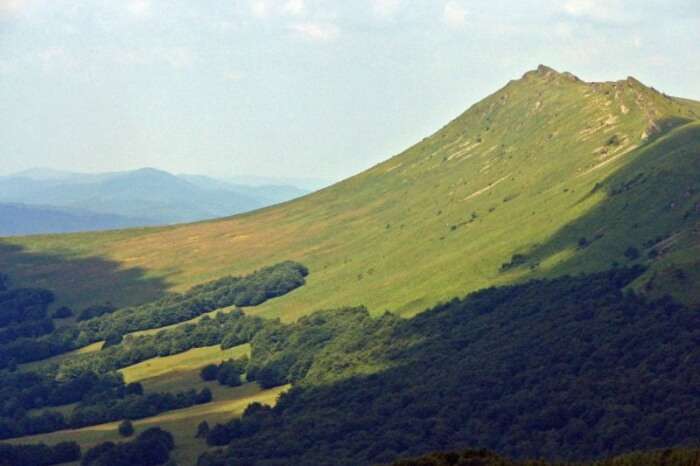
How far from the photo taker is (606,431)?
17112 cm

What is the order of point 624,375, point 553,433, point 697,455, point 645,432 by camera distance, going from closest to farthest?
point 697,455, point 645,432, point 553,433, point 624,375

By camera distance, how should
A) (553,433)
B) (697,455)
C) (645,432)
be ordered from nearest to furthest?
(697,455) → (645,432) → (553,433)

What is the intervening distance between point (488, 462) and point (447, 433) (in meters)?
73.2

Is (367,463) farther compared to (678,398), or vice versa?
(367,463)

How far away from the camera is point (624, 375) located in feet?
630

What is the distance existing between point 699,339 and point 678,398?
22082mm

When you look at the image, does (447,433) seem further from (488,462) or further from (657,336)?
(488,462)

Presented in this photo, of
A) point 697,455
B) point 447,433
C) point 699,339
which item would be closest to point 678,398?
point 699,339

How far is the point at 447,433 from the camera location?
647ft

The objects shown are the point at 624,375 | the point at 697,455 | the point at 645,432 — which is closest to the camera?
the point at 697,455

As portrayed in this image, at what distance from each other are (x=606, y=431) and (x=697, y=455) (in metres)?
49.9

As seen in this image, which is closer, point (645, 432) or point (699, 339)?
point (645, 432)

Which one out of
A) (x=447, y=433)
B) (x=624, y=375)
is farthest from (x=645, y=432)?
(x=447, y=433)

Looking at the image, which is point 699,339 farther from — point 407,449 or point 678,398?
point 407,449
